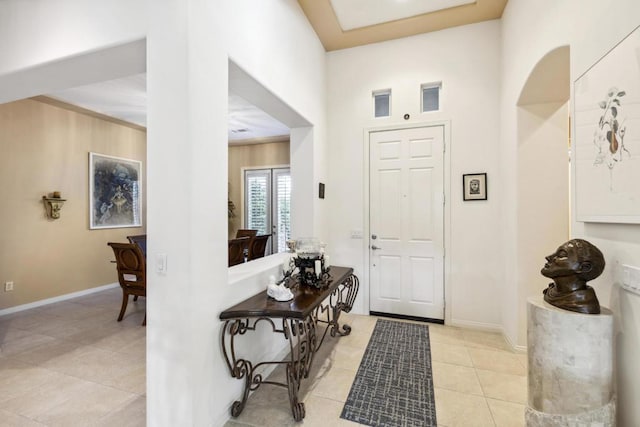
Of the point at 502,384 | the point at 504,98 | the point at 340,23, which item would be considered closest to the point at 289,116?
the point at 340,23

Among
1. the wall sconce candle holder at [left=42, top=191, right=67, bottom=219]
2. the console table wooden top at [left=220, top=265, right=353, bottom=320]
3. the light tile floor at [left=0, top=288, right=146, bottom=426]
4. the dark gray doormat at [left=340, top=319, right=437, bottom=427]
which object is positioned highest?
the wall sconce candle holder at [left=42, top=191, right=67, bottom=219]

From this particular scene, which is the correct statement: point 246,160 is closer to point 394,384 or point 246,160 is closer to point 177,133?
point 177,133

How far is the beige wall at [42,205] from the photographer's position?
12.9 ft

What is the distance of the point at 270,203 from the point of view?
22.5 feet

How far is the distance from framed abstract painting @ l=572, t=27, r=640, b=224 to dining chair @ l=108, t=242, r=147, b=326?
406cm

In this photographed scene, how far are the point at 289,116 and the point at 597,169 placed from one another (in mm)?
2488

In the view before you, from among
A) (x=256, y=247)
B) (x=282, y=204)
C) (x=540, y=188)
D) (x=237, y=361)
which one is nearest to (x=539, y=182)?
(x=540, y=188)

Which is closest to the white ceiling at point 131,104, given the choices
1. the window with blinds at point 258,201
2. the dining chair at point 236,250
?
the window with blinds at point 258,201

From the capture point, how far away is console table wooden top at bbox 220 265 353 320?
5.90 feet

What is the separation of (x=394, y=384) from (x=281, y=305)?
3.78 ft

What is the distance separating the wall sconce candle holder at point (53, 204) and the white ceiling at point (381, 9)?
4.73m

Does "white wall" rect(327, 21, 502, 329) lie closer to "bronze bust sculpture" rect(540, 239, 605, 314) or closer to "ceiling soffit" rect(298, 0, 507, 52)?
"ceiling soffit" rect(298, 0, 507, 52)

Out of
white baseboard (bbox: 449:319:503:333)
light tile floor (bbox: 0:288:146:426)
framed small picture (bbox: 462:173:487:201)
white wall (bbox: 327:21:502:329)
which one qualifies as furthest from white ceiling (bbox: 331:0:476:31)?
light tile floor (bbox: 0:288:146:426)

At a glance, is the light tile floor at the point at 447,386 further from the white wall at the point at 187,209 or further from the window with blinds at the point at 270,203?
the window with blinds at the point at 270,203
